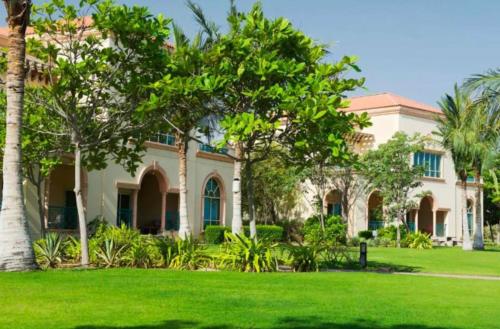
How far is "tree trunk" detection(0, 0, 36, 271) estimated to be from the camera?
14.1 m

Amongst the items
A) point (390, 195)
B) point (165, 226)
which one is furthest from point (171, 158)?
point (390, 195)

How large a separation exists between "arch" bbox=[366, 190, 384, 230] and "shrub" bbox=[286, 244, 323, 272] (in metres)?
26.5

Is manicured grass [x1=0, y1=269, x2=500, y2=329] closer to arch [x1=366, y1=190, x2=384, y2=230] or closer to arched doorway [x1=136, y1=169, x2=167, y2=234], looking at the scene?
arched doorway [x1=136, y1=169, x2=167, y2=234]

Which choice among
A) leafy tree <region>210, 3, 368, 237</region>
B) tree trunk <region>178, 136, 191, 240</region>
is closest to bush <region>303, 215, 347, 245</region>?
tree trunk <region>178, 136, 191, 240</region>

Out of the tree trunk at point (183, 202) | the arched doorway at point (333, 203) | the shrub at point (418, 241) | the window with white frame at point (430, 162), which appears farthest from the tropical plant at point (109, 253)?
the window with white frame at point (430, 162)

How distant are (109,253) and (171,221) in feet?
62.5

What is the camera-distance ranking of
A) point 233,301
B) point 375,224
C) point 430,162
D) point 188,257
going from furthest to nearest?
point 430,162
point 375,224
point 188,257
point 233,301

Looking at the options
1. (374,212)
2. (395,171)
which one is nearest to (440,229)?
(374,212)

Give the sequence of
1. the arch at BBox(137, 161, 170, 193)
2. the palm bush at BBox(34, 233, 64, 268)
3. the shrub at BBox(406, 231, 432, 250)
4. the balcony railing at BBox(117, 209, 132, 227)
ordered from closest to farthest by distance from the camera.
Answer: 1. the palm bush at BBox(34, 233, 64, 268)
2. the balcony railing at BBox(117, 209, 132, 227)
3. the arch at BBox(137, 161, 170, 193)
4. the shrub at BBox(406, 231, 432, 250)

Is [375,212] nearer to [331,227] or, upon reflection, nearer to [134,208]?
[331,227]

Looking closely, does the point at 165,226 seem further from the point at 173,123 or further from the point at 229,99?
the point at 229,99

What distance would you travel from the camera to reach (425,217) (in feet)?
174

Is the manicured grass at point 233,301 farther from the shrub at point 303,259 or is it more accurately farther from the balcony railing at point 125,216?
the balcony railing at point 125,216

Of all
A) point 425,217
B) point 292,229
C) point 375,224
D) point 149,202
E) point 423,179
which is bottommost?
point 292,229
